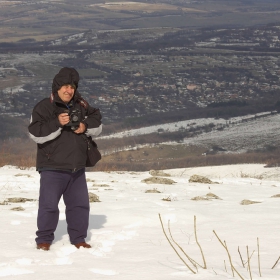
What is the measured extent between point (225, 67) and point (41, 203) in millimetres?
102632

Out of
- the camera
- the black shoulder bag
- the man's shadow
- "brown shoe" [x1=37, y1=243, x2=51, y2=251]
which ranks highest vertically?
the camera

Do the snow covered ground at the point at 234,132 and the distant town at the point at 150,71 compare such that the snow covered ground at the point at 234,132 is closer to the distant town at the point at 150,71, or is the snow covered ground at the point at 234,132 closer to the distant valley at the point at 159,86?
the distant valley at the point at 159,86

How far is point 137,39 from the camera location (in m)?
151

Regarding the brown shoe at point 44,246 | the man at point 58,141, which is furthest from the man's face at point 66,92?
the brown shoe at point 44,246

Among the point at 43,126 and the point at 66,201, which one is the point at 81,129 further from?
the point at 66,201

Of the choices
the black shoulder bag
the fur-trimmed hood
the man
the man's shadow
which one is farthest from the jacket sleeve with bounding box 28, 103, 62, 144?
the man's shadow

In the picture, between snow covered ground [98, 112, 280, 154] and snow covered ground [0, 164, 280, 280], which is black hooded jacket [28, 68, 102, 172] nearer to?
snow covered ground [0, 164, 280, 280]

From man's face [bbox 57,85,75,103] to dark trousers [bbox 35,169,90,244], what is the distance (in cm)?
61

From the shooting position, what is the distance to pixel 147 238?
259 inches

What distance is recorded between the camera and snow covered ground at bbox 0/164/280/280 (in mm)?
5152

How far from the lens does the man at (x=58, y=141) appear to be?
5.89 m

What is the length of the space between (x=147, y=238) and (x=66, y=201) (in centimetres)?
86

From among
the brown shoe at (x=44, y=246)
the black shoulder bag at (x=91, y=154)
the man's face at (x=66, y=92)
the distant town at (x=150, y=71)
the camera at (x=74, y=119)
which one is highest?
the man's face at (x=66, y=92)

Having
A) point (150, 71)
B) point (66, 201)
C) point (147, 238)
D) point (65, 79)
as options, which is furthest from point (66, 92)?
point (150, 71)
